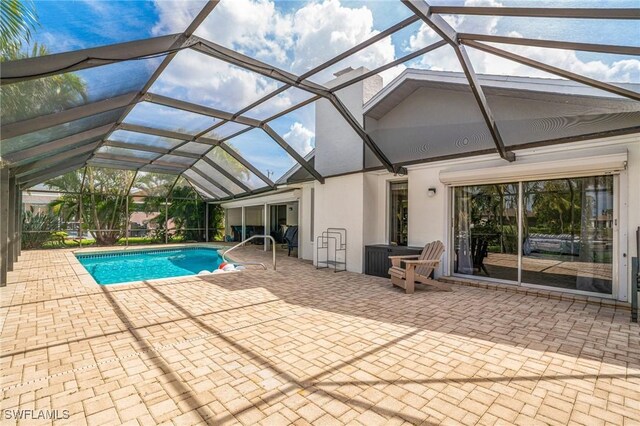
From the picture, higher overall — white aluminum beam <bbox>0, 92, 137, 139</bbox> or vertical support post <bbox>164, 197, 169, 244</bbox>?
white aluminum beam <bbox>0, 92, 137, 139</bbox>

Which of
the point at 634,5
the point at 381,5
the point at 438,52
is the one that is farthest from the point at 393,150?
the point at 634,5

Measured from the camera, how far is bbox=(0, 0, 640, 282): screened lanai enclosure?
10.5ft

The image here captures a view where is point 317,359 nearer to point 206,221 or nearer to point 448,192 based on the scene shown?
point 448,192

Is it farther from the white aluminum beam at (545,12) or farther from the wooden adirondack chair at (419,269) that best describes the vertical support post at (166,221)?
the white aluminum beam at (545,12)

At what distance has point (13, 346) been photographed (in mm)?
3650

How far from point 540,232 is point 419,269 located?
2.51 meters

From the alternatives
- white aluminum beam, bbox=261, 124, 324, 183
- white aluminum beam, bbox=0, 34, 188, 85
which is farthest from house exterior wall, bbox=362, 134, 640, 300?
white aluminum beam, bbox=0, 34, 188, 85

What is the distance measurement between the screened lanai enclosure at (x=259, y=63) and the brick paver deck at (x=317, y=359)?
9.20ft

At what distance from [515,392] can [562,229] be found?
4665mm

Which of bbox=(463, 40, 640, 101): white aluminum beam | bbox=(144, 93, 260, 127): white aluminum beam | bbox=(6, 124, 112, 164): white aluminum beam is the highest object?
bbox=(144, 93, 260, 127): white aluminum beam

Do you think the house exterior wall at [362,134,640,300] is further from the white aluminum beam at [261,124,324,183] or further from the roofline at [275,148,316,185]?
the roofline at [275,148,316,185]

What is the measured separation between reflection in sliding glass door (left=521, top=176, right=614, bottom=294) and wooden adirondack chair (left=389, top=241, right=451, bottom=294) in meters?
1.75

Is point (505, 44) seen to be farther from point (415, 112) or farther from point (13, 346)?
point (13, 346)

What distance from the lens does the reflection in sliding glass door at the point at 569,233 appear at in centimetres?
562
